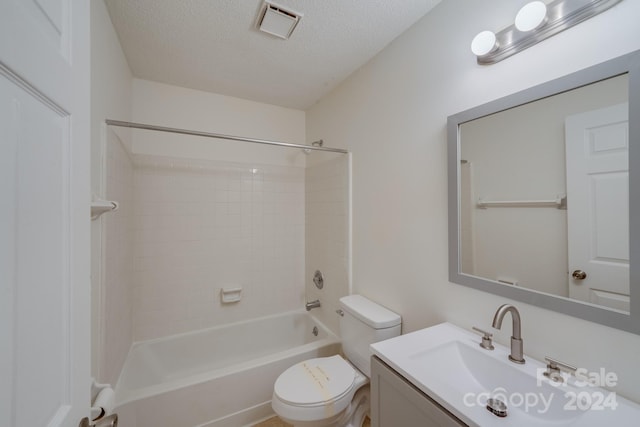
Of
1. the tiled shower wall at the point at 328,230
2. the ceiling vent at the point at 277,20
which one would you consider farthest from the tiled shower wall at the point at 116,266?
the tiled shower wall at the point at 328,230

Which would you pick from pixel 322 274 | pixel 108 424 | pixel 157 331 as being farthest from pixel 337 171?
pixel 157 331

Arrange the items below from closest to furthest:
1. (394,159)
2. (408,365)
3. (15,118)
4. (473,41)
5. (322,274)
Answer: (15,118) < (408,365) < (473,41) < (394,159) < (322,274)

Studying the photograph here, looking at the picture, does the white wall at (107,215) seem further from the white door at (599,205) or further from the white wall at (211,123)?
the white door at (599,205)

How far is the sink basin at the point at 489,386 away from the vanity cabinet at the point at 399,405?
0.09 feet

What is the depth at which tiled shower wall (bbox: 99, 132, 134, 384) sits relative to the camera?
121 cm

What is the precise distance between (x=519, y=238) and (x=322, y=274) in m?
1.54

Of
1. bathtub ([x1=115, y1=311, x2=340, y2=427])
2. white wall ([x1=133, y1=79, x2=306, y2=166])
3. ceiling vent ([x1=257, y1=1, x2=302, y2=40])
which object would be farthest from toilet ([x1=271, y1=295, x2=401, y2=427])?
ceiling vent ([x1=257, y1=1, x2=302, y2=40])

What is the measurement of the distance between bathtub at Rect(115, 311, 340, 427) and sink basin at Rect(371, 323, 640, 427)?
976 millimetres

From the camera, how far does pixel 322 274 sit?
2.22m

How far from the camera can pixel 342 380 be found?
53.4 inches

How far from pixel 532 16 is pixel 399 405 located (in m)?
1.44

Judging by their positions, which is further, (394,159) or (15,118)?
(394,159)

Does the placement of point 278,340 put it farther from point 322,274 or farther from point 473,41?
point 473,41

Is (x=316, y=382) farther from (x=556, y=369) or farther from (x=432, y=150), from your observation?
(x=432, y=150)
